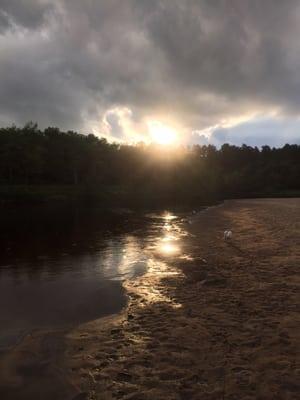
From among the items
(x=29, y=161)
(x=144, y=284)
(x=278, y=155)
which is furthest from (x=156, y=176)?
(x=144, y=284)

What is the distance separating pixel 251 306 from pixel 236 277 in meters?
3.74

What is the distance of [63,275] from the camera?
16625 millimetres

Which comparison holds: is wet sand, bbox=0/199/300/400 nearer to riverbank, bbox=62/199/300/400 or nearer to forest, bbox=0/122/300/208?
riverbank, bbox=62/199/300/400

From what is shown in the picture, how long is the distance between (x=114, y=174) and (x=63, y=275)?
12454 centimetres

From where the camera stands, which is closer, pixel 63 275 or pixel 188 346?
pixel 188 346

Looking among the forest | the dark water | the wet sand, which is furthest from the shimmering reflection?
the forest

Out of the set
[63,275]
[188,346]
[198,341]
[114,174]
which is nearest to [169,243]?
[63,275]

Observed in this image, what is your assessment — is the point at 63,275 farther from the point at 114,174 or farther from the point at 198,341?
the point at 114,174

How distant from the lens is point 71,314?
11430mm

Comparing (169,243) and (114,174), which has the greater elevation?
(114,174)

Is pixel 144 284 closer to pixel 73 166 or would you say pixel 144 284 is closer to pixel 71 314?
pixel 71 314

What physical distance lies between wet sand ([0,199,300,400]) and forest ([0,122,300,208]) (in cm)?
6816

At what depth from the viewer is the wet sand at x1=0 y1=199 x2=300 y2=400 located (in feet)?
21.8

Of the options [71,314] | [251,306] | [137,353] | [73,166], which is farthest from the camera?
[73,166]
